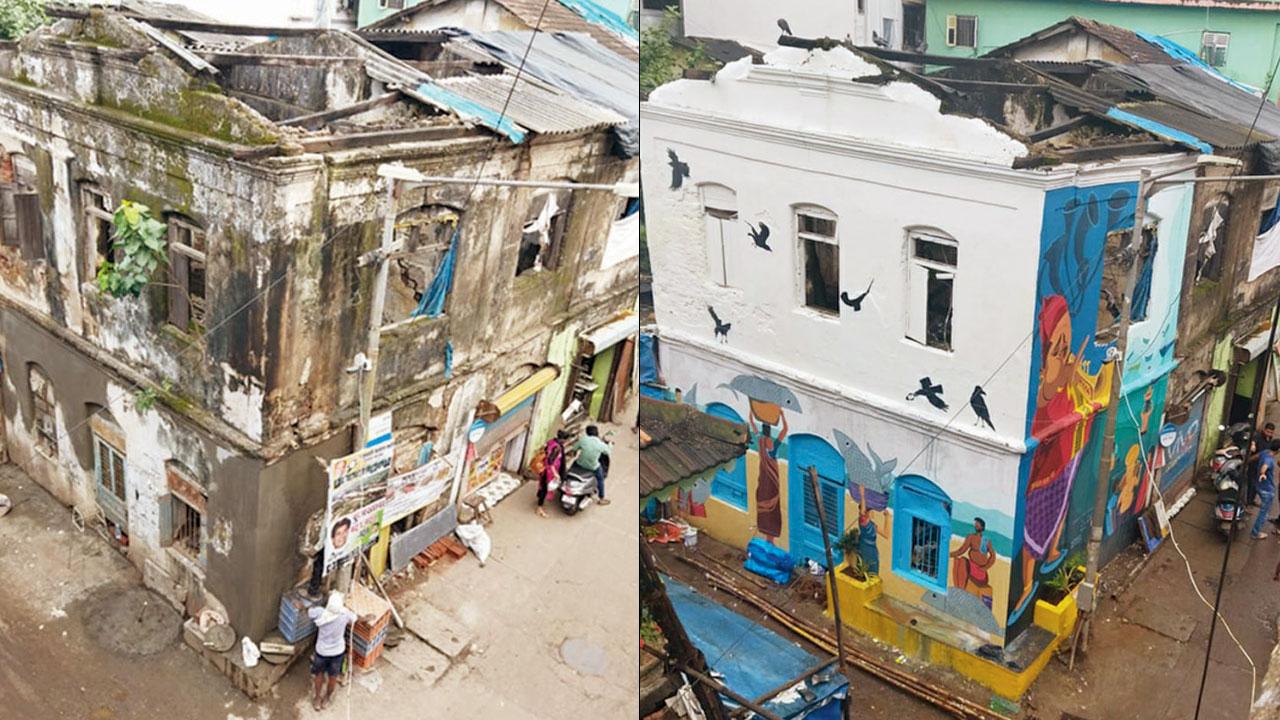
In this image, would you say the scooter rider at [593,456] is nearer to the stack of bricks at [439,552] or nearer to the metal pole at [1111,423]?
the stack of bricks at [439,552]

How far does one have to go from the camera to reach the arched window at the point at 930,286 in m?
2.15

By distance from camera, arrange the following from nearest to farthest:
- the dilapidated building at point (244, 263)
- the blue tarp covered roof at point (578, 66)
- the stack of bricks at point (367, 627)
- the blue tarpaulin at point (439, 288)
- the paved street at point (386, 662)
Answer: the dilapidated building at point (244, 263) < the paved street at point (386, 662) < the stack of bricks at point (367, 627) < the blue tarpaulin at point (439, 288) < the blue tarp covered roof at point (578, 66)

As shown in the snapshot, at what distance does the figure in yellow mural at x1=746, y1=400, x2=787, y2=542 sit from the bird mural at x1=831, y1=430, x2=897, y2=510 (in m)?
0.15

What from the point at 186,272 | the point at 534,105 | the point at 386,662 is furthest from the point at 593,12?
the point at 386,662

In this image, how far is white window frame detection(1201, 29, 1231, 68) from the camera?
2.31 meters

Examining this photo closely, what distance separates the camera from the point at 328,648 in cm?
530

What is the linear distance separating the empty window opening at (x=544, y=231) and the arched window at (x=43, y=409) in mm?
2894

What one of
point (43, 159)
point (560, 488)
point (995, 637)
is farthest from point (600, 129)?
A: point (995, 637)

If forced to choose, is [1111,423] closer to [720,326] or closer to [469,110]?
[720,326]

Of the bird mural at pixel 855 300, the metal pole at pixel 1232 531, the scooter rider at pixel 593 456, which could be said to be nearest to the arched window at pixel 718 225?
the bird mural at pixel 855 300

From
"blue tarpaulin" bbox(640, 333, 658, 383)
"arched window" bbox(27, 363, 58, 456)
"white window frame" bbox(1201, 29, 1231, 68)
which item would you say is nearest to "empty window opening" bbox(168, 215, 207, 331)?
"arched window" bbox(27, 363, 58, 456)

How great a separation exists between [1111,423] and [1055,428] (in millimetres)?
192

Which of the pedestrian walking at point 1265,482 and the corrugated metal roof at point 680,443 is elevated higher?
the corrugated metal roof at point 680,443

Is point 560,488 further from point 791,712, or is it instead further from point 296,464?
point 791,712
